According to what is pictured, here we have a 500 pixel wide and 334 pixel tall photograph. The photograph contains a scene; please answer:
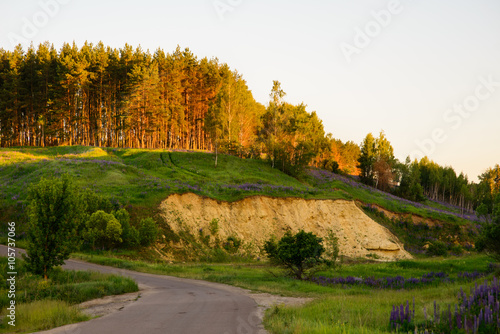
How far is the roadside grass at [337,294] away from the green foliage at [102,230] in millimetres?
2068

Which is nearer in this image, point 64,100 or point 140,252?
point 140,252

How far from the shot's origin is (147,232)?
36250 millimetres

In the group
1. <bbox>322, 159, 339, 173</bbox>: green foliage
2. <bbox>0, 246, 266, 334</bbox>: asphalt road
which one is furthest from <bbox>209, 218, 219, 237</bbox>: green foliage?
<bbox>322, 159, 339, 173</bbox>: green foliage

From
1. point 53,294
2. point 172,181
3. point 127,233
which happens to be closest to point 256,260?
point 127,233

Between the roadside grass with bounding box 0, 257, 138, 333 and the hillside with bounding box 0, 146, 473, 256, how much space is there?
19.3 metres

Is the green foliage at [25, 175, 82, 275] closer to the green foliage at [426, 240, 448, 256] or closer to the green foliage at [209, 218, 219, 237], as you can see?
the green foliage at [209, 218, 219, 237]

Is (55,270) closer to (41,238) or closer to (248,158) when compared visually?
(41,238)

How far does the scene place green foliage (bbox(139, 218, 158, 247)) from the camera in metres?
36.3

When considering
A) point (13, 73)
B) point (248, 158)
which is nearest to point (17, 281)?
point (248, 158)

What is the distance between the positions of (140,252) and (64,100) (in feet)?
216

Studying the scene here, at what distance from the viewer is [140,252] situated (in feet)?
116

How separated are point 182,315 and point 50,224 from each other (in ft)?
37.3

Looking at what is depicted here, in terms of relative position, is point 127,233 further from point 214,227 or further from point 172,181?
point 172,181

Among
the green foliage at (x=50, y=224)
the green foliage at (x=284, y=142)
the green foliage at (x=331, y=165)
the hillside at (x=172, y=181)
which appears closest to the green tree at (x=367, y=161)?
the green foliage at (x=331, y=165)
